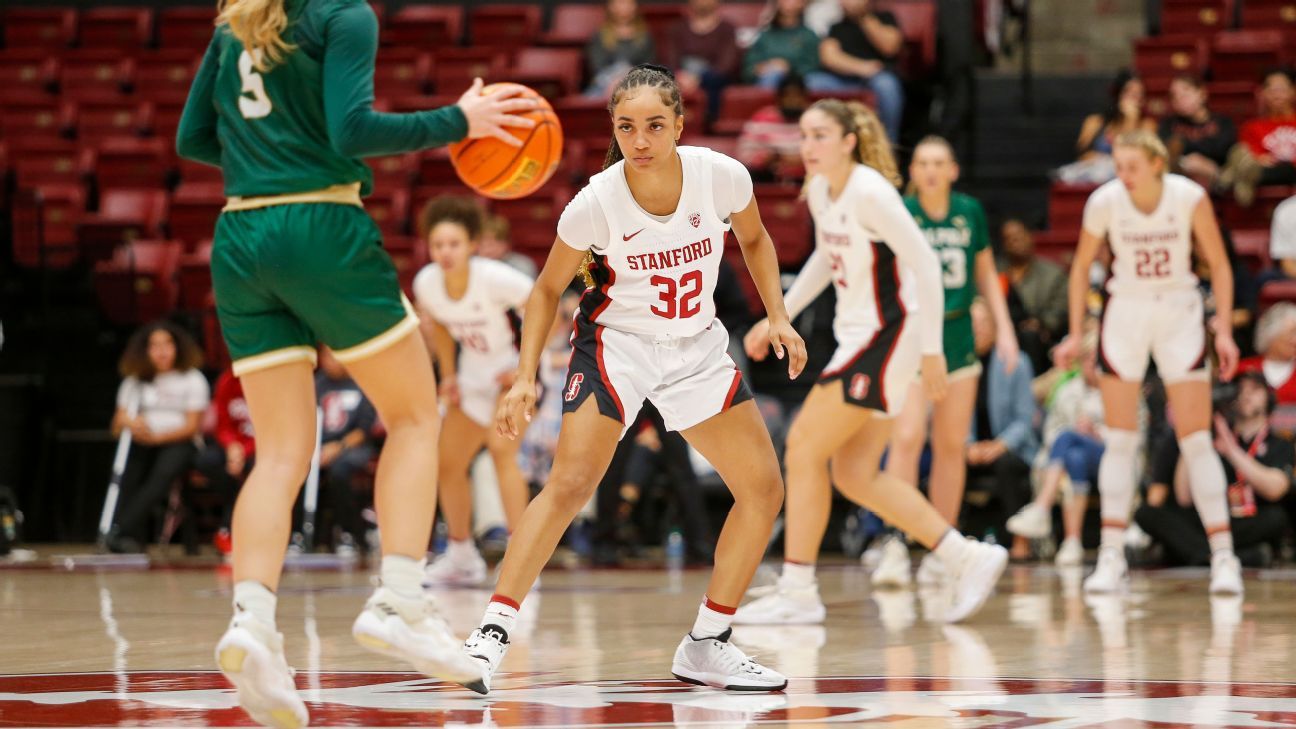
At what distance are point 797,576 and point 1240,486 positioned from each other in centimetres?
349

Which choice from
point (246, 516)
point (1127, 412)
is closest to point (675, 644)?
point (246, 516)

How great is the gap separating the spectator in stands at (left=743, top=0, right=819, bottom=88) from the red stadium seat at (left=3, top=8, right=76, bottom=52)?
6.20 meters

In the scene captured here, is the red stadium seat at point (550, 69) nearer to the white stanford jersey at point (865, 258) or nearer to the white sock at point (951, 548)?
the white stanford jersey at point (865, 258)

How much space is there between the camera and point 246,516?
3.47 meters

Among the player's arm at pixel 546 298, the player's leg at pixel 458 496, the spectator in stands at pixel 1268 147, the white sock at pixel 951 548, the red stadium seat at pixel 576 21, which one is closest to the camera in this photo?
the player's arm at pixel 546 298

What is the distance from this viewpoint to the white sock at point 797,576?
568cm

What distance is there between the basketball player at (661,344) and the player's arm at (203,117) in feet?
2.67

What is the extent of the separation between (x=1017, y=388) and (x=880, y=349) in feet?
12.0

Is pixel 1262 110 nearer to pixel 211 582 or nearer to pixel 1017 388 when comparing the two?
pixel 1017 388

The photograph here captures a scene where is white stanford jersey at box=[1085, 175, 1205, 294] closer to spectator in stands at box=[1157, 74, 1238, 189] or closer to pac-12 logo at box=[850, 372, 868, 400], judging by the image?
pac-12 logo at box=[850, 372, 868, 400]

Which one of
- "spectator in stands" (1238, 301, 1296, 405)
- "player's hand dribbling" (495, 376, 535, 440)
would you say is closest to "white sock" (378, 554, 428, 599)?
"player's hand dribbling" (495, 376, 535, 440)

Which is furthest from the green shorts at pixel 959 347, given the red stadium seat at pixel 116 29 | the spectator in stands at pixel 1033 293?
the red stadium seat at pixel 116 29

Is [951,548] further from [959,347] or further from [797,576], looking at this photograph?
[959,347]

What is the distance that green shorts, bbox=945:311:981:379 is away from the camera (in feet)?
22.9
